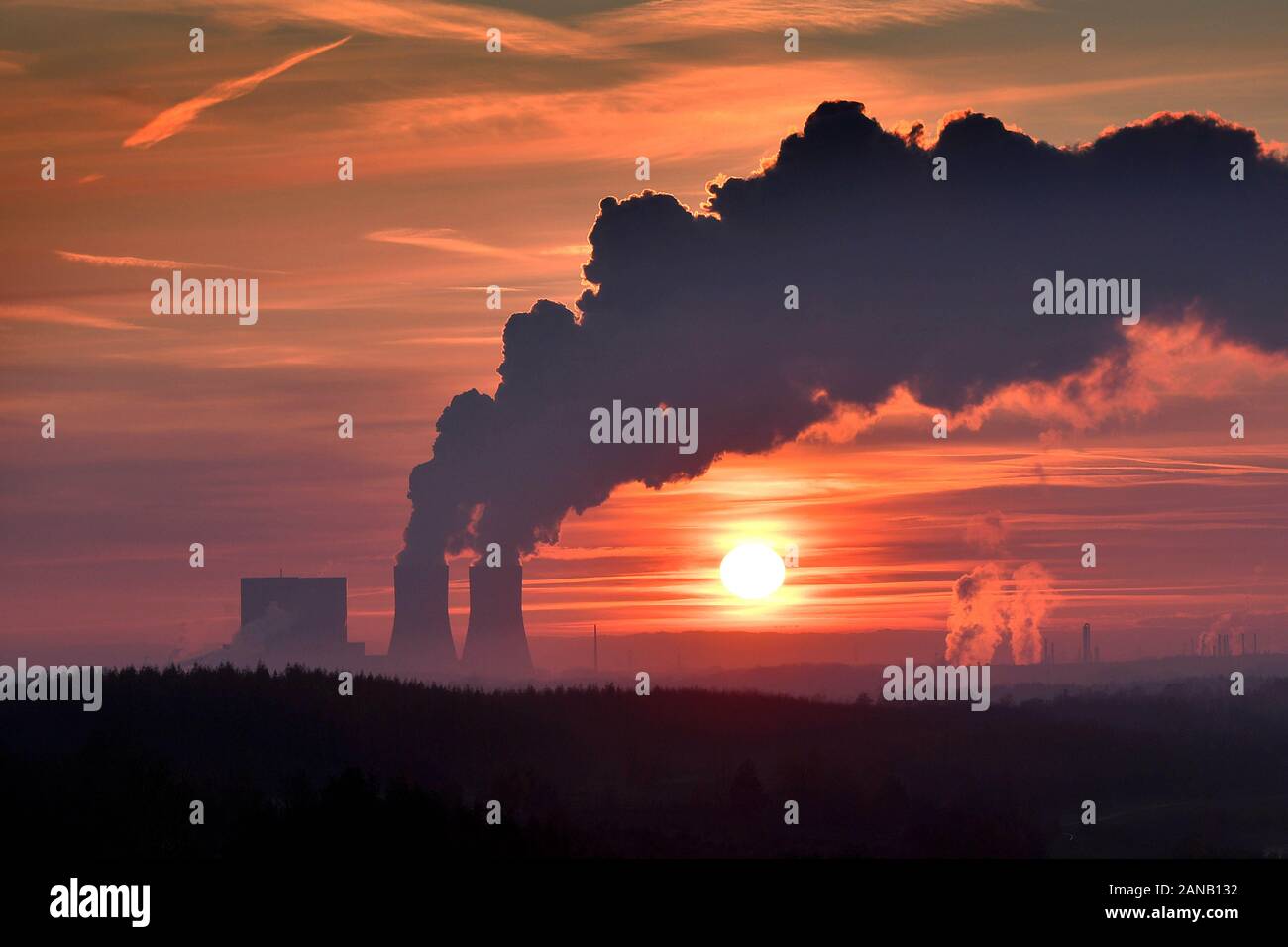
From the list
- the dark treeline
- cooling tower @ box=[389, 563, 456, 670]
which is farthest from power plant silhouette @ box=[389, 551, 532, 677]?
the dark treeline

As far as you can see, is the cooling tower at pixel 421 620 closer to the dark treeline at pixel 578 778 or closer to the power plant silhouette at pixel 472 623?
the power plant silhouette at pixel 472 623

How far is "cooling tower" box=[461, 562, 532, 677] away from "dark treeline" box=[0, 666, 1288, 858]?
2618cm

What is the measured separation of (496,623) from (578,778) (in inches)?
1839

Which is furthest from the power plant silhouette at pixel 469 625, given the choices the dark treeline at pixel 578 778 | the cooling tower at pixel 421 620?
the dark treeline at pixel 578 778

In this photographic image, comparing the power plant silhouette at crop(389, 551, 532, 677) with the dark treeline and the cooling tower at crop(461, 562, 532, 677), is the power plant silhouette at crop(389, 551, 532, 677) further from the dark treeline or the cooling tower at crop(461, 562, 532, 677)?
the dark treeline

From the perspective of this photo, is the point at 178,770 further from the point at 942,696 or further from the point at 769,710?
the point at 942,696

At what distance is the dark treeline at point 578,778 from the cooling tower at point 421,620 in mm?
26358

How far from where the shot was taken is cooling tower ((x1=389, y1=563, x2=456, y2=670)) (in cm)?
11612

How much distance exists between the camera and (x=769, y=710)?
9719 centimetres

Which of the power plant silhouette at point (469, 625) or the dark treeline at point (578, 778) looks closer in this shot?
the dark treeline at point (578, 778)

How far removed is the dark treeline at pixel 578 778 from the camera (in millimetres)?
46844

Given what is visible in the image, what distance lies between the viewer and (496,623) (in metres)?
122
